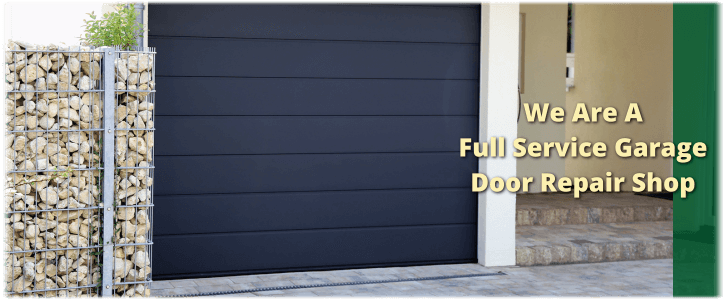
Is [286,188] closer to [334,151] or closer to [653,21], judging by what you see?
[334,151]

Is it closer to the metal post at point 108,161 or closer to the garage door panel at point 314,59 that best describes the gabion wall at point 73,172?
the metal post at point 108,161

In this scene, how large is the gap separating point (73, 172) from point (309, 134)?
190cm

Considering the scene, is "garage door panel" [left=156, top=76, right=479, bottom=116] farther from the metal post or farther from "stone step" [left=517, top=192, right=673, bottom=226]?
"stone step" [left=517, top=192, right=673, bottom=226]

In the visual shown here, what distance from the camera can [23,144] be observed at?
4004 mm

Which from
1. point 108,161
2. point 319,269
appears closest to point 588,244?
point 319,269

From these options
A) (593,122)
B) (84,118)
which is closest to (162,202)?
(84,118)

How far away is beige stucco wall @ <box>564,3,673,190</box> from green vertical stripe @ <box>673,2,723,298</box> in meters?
2.74

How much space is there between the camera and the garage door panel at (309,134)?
Result: 5293mm

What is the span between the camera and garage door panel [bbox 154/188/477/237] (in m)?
5.34

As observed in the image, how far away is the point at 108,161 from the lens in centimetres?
412

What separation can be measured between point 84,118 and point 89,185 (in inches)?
14.5

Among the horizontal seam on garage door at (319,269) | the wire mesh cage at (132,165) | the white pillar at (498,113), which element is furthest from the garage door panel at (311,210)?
the wire mesh cage at (132,165)

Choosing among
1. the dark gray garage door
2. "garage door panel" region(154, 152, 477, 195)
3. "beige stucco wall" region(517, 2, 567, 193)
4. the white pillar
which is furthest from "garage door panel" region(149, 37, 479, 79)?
"beige stucco wall" region(517, 2, 567, 193)

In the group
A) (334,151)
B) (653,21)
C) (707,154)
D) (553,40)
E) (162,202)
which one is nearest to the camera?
(162,202)
